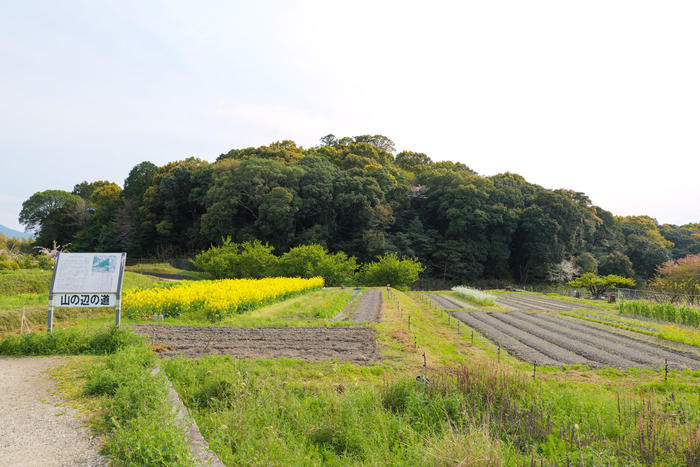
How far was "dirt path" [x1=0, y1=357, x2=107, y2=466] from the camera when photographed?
3434 mm

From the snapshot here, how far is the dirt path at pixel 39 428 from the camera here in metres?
3.43

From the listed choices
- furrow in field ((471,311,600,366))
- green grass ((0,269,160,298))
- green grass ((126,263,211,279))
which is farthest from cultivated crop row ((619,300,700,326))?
green grass ((126,263,211,279))

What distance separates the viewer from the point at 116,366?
18.2ft

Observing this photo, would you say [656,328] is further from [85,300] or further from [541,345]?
[85,300]

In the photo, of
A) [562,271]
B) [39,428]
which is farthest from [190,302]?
[562,271]

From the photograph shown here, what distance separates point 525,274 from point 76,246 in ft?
196

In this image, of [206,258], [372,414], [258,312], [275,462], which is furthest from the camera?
[206,258]

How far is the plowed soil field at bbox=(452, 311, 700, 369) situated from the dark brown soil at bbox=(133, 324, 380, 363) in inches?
157

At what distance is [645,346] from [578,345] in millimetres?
1839

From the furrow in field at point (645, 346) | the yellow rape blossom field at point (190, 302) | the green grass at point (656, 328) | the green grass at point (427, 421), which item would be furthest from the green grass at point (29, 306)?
the green grass at point (656, 328)

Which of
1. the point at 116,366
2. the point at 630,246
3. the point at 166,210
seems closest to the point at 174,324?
the point at 116,366

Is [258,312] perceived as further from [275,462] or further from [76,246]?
[76,246]

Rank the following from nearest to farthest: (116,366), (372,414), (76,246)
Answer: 1. (372,414)
2. (116,366)
3. (76,246)

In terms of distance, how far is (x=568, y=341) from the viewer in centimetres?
1111
